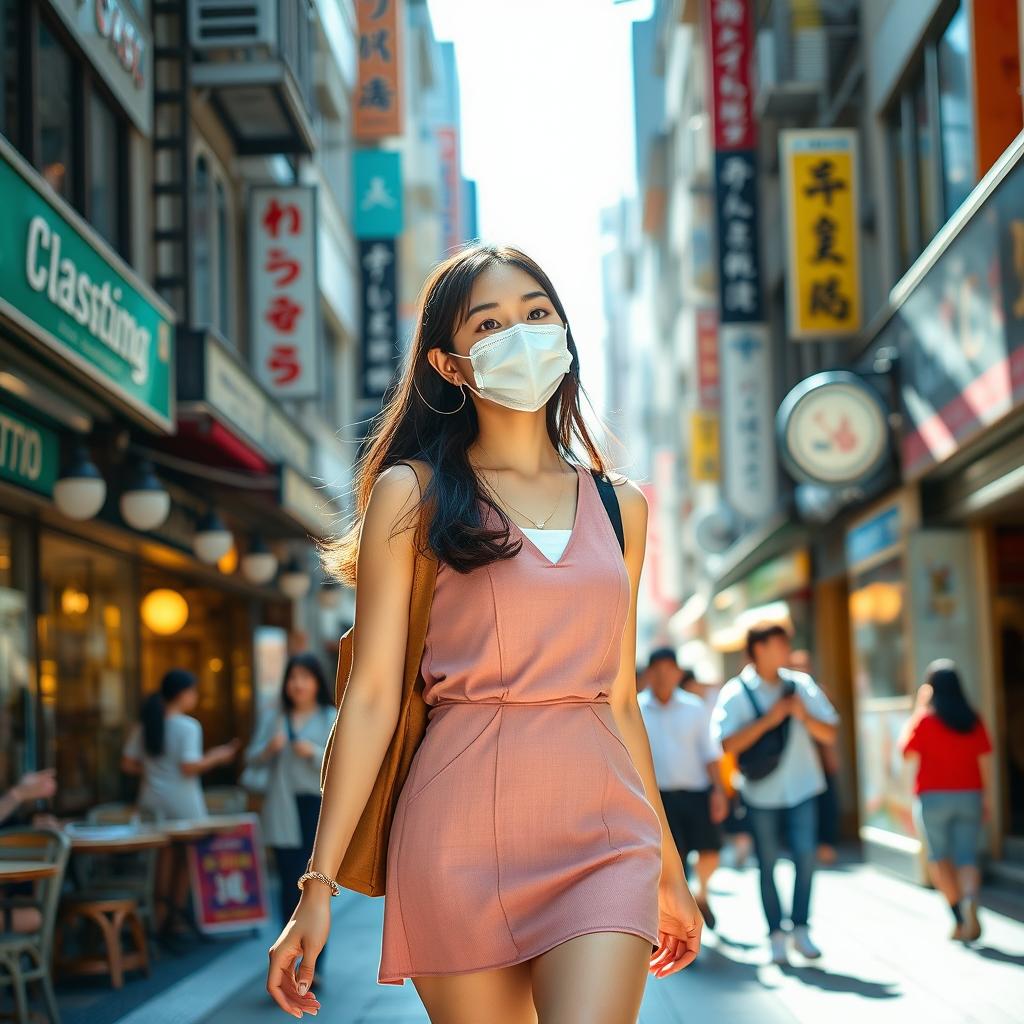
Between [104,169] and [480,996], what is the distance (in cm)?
1107

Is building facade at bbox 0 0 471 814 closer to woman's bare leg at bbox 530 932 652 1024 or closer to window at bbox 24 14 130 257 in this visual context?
window at bbox 24 14 130 257

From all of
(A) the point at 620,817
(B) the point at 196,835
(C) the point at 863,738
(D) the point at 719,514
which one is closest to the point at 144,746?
(B) the point at 196,835

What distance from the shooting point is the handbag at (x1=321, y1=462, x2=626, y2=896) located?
10.0 feet

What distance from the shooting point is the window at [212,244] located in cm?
1667

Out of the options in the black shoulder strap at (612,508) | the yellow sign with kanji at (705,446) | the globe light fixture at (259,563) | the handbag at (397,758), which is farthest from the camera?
the yellow sign with kanji at (705,446)

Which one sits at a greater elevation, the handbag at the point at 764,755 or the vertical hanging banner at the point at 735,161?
the vertical hanging banner at the point at 735,161

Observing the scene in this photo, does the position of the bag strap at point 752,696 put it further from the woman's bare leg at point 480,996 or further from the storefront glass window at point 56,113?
the woman's bare leg at point 480,996

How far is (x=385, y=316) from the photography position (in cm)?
2598

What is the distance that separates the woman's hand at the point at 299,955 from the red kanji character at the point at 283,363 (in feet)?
49.3

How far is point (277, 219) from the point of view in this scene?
17688mm

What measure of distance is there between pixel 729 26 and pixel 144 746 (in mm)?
13571

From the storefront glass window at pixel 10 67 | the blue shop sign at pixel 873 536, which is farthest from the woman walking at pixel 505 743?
the blue shop sign at pixel 873 536

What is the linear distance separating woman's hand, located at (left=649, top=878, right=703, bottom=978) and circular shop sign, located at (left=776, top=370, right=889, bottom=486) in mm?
12064

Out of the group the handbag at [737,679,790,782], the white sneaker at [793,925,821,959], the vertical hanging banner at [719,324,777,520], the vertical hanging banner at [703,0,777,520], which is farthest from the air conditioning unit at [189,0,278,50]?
the vertical hanging banner at [719,324,777,520]
